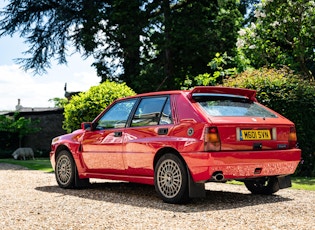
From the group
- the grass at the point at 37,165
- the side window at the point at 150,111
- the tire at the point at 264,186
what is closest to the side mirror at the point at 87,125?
the side window at the point at 150,111

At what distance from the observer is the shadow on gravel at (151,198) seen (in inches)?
266

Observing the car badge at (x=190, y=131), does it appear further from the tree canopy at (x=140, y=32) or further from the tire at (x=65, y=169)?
the tree canopy at (x=140, y=32)

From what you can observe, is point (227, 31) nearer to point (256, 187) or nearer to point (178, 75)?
point (178, 75)

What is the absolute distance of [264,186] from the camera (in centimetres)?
801

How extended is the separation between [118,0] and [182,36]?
3402 millimetres

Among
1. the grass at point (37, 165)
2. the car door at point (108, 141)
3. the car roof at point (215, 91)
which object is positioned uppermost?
the car roof at point (215, 91)

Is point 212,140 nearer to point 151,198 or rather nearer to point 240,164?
point 240,164

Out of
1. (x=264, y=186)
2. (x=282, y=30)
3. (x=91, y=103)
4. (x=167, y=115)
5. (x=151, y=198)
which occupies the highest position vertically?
(x=282, y=30)

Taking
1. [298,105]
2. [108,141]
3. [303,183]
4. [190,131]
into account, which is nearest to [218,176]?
[190,131]

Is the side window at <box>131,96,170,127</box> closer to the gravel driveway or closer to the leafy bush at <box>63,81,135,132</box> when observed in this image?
the gravel driveway

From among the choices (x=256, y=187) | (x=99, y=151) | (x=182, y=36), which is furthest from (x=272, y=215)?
(x=182, y=36)

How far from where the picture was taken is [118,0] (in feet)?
75.5

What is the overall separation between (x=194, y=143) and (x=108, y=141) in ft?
6.49

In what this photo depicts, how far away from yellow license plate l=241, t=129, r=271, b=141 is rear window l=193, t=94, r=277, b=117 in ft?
1.04
